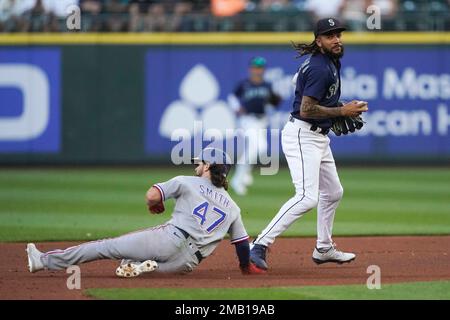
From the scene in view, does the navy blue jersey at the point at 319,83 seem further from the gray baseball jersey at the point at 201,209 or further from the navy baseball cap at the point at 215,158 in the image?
the gray baseball jersey at the point at 201,209

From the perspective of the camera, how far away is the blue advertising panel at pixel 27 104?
19.7 m

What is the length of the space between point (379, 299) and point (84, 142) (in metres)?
13.8

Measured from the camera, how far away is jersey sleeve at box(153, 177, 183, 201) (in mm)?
7598

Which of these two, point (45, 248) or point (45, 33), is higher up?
point (45, 33)

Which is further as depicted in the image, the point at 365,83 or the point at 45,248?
the point at 365,83

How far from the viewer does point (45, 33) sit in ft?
65.5

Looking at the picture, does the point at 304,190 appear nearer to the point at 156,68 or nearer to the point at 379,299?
the point at 379,299

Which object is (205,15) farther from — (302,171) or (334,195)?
(302,171)

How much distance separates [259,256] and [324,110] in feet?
4.18

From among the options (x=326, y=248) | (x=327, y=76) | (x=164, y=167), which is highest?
(x=327, y=76)

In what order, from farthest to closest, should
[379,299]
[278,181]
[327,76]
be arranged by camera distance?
[278,181]
[327,76]
[379,299]

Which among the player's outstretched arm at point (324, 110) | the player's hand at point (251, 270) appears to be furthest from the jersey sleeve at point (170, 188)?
the player's outstretched arm at point (324, 110)

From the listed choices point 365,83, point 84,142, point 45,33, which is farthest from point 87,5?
point 365,83

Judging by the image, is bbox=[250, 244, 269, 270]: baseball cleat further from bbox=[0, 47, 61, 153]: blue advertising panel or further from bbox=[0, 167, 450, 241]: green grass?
bbox=[0, 47, 61, 153]: blue advertising panel
